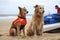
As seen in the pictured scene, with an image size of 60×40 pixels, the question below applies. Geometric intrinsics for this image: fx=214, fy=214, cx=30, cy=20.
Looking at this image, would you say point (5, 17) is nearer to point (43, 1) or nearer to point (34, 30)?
point (43, 1)

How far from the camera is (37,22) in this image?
15.3ft

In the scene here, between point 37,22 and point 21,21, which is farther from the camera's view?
point 37,22

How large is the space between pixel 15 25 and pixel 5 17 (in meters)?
5.44

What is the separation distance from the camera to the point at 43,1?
958 cm

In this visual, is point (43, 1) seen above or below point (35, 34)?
above

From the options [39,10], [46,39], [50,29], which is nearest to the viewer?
[46,39]

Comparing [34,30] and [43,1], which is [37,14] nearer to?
[34,30]

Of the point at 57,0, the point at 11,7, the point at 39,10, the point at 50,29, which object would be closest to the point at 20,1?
the point at 11,7

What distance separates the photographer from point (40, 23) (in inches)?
184

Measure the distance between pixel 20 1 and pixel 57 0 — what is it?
1.71m

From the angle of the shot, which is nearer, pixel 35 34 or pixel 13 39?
pixel 13 39

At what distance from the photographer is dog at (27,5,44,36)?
15.0 ft

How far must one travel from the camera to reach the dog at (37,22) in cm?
456

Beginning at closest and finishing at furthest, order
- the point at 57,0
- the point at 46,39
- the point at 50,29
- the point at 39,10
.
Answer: the point at 46,39 → the point at 39,10 → the point at 50,29 → the point at 57,0
